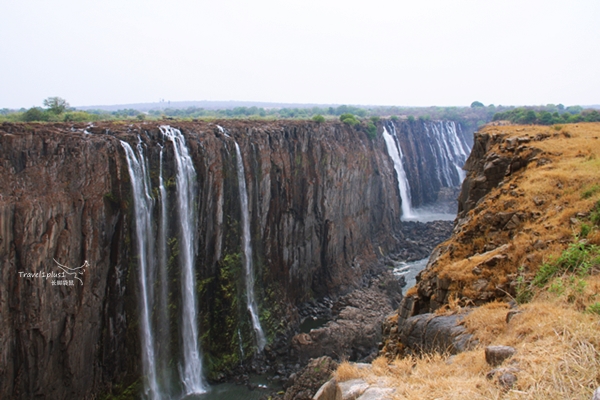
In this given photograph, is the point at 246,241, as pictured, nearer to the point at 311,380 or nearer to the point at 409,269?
the point at 311,380

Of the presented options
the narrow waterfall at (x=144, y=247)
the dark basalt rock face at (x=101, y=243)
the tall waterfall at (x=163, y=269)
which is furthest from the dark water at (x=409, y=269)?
the narrow waterfall at (x=144, y=247)

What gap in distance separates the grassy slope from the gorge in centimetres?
1734

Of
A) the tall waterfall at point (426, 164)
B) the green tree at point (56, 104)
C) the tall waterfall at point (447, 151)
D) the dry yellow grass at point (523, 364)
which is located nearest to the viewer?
the dry yellow grass at point (523, 364)

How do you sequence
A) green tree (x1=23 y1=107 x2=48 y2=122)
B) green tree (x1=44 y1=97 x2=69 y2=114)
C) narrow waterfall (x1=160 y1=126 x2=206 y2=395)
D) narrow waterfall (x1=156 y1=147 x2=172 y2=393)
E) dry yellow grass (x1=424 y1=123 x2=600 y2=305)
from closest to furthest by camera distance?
dry yellow grass (x1=424 y1=123 x2=600 y2=305)
narrow waterfall (x1=156 y1=147 x2=172 y2=393)
narrow waterfall (x1=160 y1=126 x2=206 y2=395)
green tree (x1=23 y1=107 x2=48 y2=122)
green tree (x1=44 y1=97 x2=69 y2=114)

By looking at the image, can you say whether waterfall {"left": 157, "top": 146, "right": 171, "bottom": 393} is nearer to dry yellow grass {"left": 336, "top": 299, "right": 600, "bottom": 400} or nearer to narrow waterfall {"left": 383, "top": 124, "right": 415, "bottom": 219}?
dry yellow grass {"left": 336, "top": 299, "right": 600, "bottom": 400}

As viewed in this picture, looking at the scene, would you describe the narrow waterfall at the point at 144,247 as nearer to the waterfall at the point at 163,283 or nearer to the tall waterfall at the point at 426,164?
the waterfall at the point at 163,283

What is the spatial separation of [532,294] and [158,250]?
21530 millimetres

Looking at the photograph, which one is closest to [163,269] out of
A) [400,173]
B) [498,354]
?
[498,354]

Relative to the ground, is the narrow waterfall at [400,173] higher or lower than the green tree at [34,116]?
lower

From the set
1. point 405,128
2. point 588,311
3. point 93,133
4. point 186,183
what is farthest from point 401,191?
point 588,311

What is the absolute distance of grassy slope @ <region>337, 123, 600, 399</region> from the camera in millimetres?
7094

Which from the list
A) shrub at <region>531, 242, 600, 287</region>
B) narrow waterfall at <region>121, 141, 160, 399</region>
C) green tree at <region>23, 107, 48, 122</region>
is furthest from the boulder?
green tree at <region>23, 107, 48, 122</region>

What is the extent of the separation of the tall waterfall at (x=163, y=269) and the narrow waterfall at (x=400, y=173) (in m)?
42.5

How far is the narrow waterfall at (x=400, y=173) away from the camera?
66.8 metres
